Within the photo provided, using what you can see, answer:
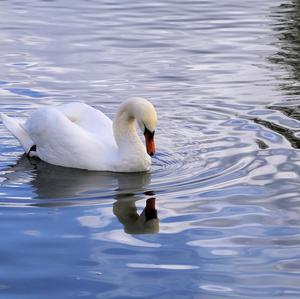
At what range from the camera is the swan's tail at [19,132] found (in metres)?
10.9

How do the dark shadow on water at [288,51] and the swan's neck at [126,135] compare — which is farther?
the dark shadow on water at [288,51]

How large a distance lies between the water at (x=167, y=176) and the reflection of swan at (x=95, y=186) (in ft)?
0.07

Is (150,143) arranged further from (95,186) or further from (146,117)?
(95,186)

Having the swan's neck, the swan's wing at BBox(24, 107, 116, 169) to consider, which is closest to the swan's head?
the swan's neck

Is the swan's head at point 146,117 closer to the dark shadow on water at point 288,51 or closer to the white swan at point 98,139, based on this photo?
the white swan at point 98,139

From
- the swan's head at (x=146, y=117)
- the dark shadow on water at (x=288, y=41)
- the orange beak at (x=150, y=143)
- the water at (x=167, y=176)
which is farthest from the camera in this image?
the dark shadow on water at (x=288, y=41)

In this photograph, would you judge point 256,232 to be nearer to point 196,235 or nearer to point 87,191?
point 196,235

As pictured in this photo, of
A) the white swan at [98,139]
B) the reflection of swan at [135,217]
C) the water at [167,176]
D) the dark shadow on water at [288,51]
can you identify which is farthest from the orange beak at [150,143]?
the dark shadow on water at [288,51]

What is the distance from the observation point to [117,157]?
10180 mm

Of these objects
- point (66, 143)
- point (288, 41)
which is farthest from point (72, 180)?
point (288, 41)

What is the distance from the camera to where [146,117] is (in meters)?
9.77

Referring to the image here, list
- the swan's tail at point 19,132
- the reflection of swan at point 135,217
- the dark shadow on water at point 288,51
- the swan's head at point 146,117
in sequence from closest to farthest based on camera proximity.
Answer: the reflection of swan at point 135,217, the swan's head at point 146,117, the swan's tail at point 19,132, the dark shadow on water at point 288,51

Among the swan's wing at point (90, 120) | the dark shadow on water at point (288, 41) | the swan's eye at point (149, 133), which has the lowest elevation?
the dark shadow on water at point (288, 41)

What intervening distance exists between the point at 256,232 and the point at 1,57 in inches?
324
